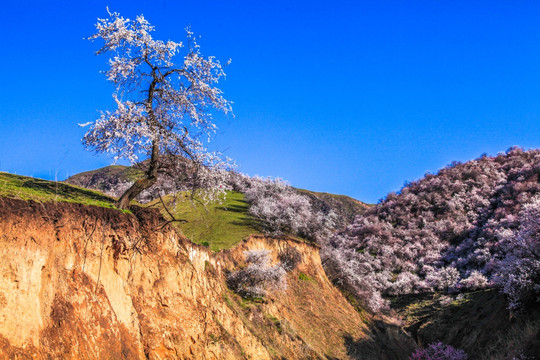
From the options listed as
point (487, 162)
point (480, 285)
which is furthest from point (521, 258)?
point (487, 162)

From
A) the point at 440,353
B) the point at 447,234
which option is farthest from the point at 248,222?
the point at 447,234

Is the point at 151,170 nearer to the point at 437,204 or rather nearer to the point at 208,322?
the point at 208,322

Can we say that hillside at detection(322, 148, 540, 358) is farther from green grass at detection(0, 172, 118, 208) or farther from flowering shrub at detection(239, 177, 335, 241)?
green grass at detection(0, 172, 118, 208)

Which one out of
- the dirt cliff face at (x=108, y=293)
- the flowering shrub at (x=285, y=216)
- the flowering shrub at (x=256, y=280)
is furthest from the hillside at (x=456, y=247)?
the dirt cliff face at (x=108, y=293)

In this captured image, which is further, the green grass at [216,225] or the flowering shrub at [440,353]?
the flowering shrub at [440,353]

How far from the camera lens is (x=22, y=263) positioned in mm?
7551

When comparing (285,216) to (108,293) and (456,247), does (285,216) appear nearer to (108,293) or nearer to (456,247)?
(108,293)

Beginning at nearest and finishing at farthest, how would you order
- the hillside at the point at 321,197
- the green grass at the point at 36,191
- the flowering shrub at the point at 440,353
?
the green grass at the point at 36,191, the flowering shrub at the point at 440,353, the hillside at the point at 321,197

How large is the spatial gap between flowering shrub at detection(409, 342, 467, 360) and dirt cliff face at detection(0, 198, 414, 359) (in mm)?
14568

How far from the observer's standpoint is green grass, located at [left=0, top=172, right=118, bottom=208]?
28.1 feet

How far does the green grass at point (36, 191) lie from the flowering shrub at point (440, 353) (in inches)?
974

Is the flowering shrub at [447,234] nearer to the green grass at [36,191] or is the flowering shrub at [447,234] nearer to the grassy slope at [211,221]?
the grassy slope at [211,221]

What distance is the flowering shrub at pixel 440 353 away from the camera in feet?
81.8

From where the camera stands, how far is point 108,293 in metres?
9.29
